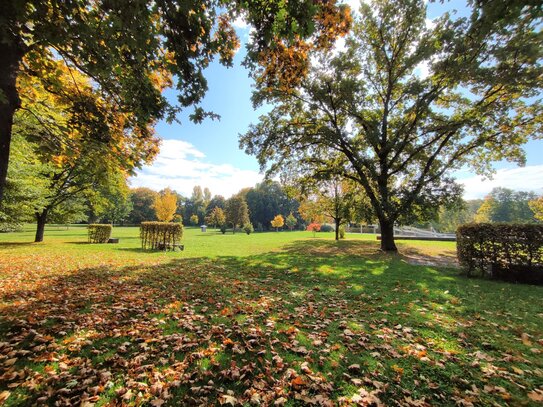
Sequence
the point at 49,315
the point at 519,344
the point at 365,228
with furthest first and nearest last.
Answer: the point at 365,228, the point at 49,315, the point at 519,344

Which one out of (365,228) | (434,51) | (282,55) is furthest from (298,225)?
(282,55)

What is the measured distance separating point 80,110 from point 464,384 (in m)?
9.16

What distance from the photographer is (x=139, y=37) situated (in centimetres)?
440

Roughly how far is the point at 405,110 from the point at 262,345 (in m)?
15.8

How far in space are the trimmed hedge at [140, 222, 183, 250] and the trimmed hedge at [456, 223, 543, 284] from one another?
1608cm

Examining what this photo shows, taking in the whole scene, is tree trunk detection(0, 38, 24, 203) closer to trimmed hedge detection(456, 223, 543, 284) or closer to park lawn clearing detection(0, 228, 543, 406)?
park lawn clearing detection(0, 228, 543, 406)

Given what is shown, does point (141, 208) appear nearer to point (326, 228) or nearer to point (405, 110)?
point (326, 228)

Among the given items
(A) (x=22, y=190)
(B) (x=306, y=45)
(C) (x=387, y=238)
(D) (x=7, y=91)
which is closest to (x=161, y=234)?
(A) (x=22, y=190)

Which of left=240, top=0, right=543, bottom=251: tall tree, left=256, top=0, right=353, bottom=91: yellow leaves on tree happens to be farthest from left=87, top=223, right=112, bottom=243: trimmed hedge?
left=256, top=0, right=353, bottom=91: yellow leaves on tree

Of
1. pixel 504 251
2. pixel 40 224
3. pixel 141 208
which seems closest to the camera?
pixel 504 251

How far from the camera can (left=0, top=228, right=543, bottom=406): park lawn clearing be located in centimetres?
256

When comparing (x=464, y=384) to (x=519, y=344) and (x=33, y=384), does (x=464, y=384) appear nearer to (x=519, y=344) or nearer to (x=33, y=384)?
(x=519, y=344)

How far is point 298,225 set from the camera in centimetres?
7925

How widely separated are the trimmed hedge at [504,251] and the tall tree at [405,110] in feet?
17.1
